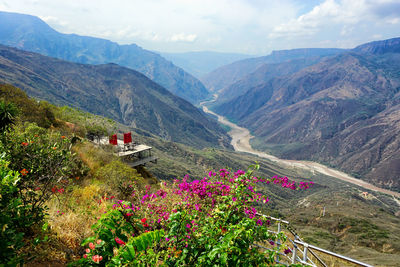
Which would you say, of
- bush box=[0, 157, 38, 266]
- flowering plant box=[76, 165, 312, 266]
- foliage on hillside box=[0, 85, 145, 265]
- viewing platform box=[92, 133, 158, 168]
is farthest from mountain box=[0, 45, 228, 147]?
bush box=[0, 157, 38, 266]

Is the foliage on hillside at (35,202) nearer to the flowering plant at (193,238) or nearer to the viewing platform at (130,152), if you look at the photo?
the flowering plant at (193,238)

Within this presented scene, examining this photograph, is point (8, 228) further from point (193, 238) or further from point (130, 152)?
point (130, 152)

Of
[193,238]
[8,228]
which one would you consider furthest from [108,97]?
[193,238]

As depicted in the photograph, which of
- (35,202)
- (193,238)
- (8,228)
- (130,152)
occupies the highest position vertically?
(8,228)

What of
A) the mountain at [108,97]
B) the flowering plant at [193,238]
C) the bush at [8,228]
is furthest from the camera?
→ the mountain at [108,97]

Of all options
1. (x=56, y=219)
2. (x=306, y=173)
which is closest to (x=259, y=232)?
(x=56, y=219)

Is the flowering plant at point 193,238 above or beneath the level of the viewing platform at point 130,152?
above

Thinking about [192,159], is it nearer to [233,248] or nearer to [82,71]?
[233,248]

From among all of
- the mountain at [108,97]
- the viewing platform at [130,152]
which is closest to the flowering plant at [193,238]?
the viewing platform at [130,152]

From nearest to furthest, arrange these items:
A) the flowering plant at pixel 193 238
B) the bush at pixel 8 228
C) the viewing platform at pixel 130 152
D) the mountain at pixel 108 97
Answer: the bush at pixel 8 228 < the flowering plant at pixel 193 238 < the viewing platform at pixel 130 152 < the mountain at pixel 108 97

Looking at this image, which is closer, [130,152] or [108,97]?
[130,152]

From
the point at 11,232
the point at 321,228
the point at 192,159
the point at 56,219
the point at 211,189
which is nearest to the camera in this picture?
the point at 11,232
